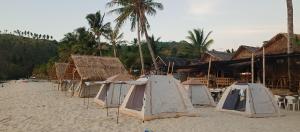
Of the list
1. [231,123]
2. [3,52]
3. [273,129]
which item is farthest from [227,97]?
[3,52]

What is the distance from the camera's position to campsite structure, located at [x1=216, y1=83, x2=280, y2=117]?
1186 cm

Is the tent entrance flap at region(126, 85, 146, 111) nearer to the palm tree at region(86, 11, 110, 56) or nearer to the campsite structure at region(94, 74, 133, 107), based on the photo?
the campsite structure at region(94, 74, 133, 107)

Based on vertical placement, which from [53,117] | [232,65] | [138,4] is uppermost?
[138,4]

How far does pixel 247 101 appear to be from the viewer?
12.0 metres

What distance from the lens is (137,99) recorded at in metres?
11.7

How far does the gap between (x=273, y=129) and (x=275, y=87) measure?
1009 centimetres

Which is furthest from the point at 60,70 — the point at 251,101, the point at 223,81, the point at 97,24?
the point at 251,101

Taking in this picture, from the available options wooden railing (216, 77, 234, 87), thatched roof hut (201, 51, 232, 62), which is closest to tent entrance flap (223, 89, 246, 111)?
wooden railing (216, 77, 234, 87)

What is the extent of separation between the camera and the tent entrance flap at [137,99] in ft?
37.8

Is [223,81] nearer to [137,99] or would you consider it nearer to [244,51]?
[244,51]

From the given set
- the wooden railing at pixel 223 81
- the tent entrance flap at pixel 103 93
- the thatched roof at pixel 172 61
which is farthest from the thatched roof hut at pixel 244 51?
the tent entrance flap at pixel 103 93

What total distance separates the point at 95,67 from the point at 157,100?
403 inches

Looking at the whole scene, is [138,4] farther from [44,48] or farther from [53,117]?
[44,48]

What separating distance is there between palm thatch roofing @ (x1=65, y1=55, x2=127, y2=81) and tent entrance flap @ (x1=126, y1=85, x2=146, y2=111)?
7.72 meters
